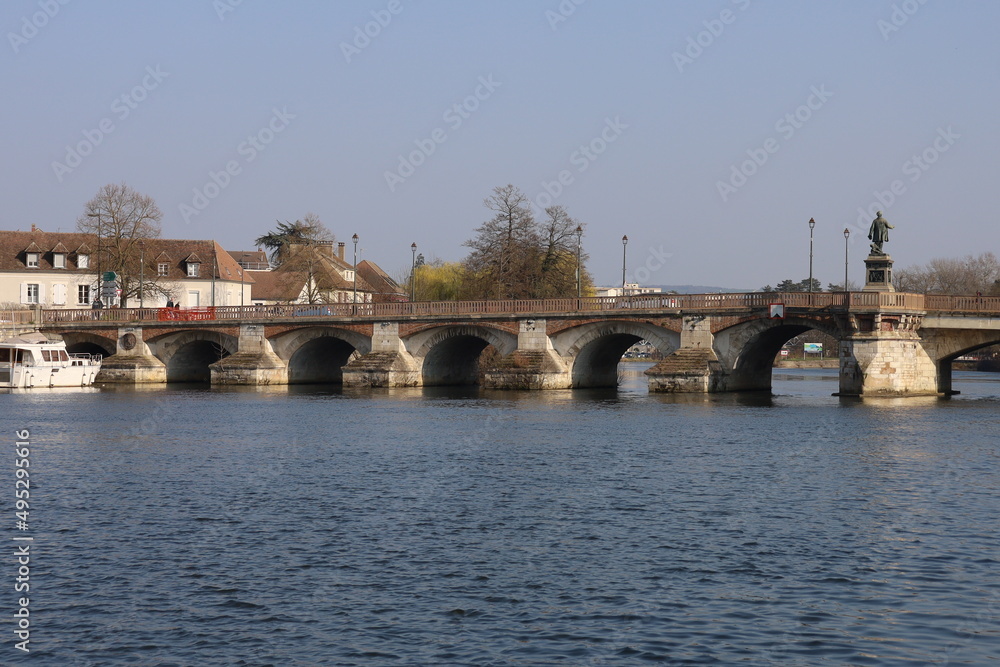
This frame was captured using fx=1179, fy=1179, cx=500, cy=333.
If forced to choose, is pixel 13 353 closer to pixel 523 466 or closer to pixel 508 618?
pixel 523 466

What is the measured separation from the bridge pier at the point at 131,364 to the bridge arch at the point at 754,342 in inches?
1460

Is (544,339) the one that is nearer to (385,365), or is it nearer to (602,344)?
(602,344)

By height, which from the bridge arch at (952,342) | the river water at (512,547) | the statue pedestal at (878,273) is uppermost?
the statue pedestal at (878,273)

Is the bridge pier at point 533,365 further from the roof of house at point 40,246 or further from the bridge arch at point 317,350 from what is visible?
the roof of house at point 40,246

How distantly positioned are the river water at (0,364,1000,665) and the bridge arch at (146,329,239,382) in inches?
1400

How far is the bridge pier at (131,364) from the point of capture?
74.8 meters

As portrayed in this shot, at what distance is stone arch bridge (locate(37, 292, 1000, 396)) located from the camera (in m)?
54.5

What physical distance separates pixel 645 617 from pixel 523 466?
15.2 meters

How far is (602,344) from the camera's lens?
217 feet

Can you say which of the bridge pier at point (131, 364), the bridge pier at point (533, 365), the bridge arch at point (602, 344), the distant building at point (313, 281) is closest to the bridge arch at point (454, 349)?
the bridge pier at point (533, 365)

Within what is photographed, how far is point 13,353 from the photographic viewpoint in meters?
67.9

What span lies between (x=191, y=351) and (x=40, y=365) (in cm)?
1261

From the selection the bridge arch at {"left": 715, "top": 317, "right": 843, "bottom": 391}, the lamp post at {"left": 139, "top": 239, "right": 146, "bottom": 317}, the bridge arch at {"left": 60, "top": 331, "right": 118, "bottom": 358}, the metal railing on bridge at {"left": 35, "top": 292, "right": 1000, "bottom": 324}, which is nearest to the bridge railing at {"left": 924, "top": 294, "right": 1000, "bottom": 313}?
the metal railing on bridge at {"left": 35, "top": 292, "right": 1000, "bottom": 324}

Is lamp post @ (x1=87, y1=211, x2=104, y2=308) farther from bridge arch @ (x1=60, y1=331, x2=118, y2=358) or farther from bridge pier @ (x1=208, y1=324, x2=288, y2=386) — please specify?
bridge pier @ (x1=208, y1=324, x2=288, y2=386)
